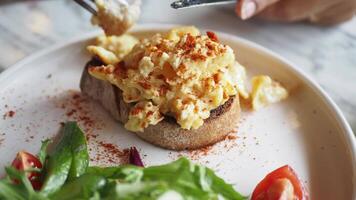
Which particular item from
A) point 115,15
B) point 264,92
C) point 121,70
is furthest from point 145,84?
point 264,92

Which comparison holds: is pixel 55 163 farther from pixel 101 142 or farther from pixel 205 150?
pixel 205 150

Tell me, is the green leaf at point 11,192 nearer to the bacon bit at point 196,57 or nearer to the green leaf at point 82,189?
the green leaf at point 82,189

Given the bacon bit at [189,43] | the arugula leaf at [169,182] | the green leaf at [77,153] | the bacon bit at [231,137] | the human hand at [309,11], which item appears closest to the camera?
the arugula leaf at [169,182]

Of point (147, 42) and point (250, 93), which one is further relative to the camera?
point (250, 93)

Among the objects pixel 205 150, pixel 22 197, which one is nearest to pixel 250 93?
pixel 205 150

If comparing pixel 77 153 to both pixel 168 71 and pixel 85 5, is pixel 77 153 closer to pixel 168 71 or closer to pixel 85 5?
pixel 168 71

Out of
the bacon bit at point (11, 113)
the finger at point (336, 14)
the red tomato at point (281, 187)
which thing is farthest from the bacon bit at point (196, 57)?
the finger at point (336, 14)

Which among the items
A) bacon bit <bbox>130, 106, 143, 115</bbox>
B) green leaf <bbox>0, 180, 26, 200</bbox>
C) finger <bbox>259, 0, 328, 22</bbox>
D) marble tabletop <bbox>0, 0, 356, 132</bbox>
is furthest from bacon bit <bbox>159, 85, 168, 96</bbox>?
finger <bbox>259, 0, 328, 22</bbox>
